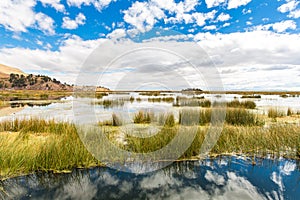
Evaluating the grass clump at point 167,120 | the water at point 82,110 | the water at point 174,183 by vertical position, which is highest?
the grass clump at point 167,120

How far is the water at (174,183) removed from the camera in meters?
3.62

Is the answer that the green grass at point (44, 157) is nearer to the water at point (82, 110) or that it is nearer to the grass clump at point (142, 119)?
the water at point (82, 110)

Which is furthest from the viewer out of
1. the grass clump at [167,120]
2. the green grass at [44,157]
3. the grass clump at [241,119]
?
the grass clump at [241,119]

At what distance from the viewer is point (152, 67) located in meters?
10.4

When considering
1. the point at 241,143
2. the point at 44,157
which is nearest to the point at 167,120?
the point at 241,143

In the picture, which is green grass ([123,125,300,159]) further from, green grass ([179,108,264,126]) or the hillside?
the hillside

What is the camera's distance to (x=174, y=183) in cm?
410

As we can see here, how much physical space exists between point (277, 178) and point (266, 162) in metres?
0.79

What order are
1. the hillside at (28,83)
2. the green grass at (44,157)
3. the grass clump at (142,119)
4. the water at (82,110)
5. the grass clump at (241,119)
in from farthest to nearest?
the hillside at (28,83)
the water at (82,110)
the grass clump at (142,119)
the grass clump at (241,119)
the green grass at (44,157)

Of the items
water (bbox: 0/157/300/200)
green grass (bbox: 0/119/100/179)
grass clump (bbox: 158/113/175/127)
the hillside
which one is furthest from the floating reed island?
the hillside

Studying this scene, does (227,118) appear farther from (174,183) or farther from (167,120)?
(174,183)

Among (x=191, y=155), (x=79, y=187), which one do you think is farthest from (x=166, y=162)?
(x=79, y=187)

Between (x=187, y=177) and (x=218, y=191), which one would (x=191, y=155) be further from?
(x=218, y=191)

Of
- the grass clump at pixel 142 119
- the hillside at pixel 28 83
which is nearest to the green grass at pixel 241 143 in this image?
the grass clump at pixel 142 119
